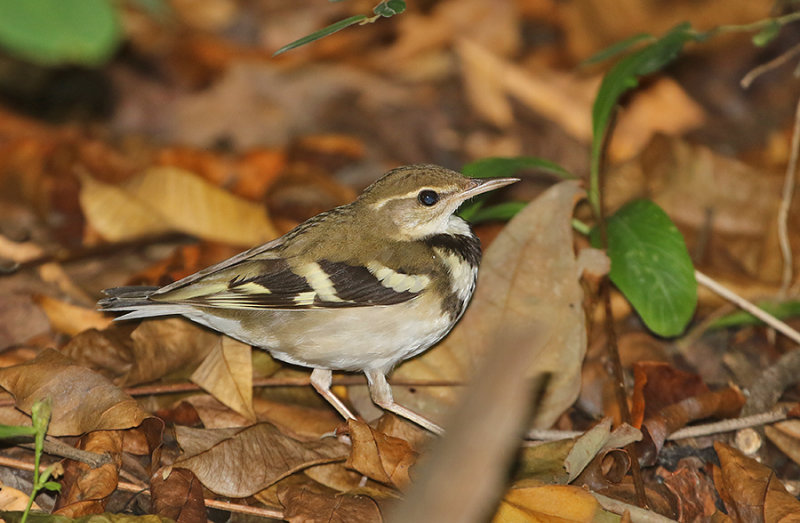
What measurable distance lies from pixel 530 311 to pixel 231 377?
203 centimetres

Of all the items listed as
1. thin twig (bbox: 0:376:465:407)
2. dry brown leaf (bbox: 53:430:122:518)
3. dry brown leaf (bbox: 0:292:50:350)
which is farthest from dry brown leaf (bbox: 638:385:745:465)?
dry brown leaf (bbox: 0:292:50:350)

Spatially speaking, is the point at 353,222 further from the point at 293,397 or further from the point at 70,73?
the point at 70,73

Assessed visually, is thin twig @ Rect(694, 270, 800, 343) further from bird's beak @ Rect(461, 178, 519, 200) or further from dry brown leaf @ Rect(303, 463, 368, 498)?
dry brown leaf @ Rect(303, 463, 368, 498)

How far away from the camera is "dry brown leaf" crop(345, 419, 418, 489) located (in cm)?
483

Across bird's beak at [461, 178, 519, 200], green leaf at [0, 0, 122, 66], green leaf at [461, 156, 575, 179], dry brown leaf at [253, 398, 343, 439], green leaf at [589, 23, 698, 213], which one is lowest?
dry brown leaf at [253, 398, 343, 439]

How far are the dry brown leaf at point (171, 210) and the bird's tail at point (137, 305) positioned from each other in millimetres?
1975

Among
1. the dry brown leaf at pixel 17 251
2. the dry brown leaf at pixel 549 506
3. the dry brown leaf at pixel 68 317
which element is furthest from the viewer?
the dry brown leaf at pixel 17 251

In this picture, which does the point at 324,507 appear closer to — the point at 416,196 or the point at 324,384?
the point at 324,384

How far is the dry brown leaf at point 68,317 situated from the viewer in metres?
6.35

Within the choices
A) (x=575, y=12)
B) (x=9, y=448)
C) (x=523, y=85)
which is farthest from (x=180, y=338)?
(x=575, y=12)

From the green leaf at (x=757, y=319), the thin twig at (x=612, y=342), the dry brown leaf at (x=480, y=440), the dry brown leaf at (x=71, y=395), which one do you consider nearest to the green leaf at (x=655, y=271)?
Result: the thin twig at (x=612, y=342)

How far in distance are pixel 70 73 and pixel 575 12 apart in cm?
611

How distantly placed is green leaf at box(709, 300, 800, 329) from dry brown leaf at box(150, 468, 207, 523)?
156 inches

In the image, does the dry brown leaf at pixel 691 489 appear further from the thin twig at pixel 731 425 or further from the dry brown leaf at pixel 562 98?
the dry brown leaf at pixel 562 98
